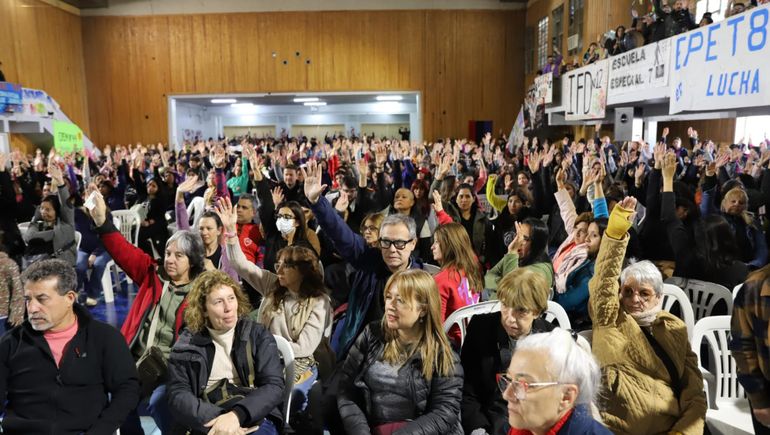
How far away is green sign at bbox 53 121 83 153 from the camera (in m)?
15.2

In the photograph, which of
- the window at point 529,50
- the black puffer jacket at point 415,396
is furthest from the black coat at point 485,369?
the window at point 529,50

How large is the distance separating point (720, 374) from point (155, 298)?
9.77 feet

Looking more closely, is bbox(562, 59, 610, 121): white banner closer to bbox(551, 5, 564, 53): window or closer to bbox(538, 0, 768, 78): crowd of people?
bbox(538, 0, 768, 78): crowd of people

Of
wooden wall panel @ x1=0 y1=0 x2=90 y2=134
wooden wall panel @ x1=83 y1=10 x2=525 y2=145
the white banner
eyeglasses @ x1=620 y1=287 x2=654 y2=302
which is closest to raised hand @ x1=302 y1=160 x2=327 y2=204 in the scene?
eyeglasses @ x1=620 y1=287 x2=654 y2=302

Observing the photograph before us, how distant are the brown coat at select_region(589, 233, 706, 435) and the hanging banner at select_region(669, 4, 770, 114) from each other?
424cm

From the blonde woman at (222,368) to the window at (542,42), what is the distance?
1667cm

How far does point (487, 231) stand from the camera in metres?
4.93

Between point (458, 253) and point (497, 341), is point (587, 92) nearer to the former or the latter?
point (458, 253)

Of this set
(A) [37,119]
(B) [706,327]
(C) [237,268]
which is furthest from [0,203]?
(A) [37,119]

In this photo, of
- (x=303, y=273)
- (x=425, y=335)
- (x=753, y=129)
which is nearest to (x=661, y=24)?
(x=753, y=129)

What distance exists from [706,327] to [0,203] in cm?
623

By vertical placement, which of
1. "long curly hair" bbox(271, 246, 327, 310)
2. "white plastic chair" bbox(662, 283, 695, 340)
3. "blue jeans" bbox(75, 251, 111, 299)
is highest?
"long curly hair" bbox(271, 246, 327, 310)

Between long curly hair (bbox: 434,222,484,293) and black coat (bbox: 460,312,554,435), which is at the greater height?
long curly hair (bbox: 434,222,484,293)

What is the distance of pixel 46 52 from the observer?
16938 mm
